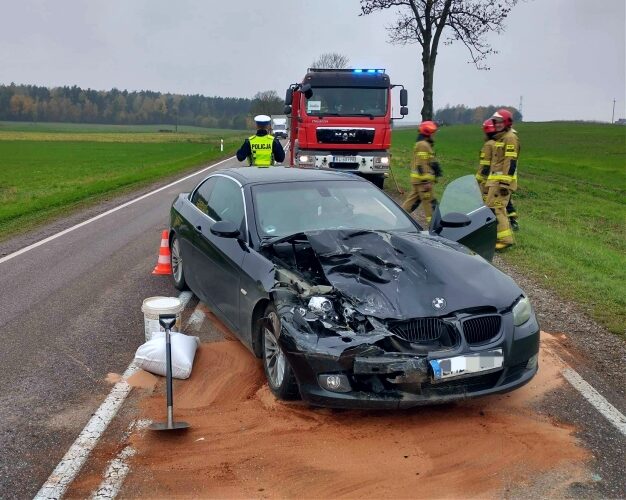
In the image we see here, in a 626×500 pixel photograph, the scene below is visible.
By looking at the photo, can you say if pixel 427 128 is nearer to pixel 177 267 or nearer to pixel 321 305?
pixel 177 267

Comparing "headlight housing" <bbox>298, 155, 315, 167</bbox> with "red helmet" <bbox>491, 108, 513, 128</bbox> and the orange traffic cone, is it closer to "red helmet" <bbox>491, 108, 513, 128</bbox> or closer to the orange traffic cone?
"red helmet" <bbox>491, 108, 513, 128</bbox>

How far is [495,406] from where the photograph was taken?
460 cm

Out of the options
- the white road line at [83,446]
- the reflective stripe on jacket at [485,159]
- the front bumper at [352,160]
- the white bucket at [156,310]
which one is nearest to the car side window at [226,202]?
the white bucket at [156,310]

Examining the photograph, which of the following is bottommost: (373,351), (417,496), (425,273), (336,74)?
(417,496)

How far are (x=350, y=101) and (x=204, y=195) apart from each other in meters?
10.1

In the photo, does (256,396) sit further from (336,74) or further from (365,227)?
(336,74)

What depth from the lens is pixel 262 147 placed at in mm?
Result: 11219

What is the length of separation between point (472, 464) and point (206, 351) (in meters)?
2.64

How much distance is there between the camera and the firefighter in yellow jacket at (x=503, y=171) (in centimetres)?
977

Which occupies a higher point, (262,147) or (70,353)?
(262,147)

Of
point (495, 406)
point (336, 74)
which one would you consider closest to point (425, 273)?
point (495, 406)

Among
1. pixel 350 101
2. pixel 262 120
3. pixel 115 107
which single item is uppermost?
pixel 115 107

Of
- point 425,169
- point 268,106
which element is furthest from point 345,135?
point 268,106

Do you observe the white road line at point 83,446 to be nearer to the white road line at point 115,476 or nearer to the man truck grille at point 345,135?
the white road line at point 115,476
